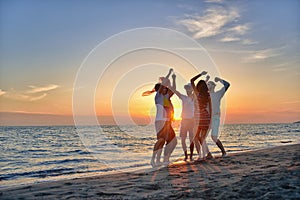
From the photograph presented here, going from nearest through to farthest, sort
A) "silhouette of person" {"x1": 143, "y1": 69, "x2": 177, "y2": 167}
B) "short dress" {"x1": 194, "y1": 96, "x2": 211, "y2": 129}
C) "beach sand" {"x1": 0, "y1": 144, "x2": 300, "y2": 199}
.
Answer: "beach sand" {"x1": 0, "y1": 144, "x2": 300, "y2": 199}
"silhouette of person" {"x1": 143, "y1": 69, "x2": 177, "y2": 167}
"short dress" {"x1": 194, "y1": 96, "x2": 211, "y2": 129}

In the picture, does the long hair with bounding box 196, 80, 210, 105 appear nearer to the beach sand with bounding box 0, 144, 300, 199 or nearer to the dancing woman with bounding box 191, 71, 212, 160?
the dancing woman with bounding box 191, 71, 212, 160

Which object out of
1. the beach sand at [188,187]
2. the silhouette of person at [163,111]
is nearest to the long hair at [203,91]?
the silhouette of person at [163,111]

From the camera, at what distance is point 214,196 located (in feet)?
14.4

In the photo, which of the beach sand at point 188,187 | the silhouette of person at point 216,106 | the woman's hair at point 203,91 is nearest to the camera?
the beach sand at point 188,187

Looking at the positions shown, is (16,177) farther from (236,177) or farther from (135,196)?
(236,177)

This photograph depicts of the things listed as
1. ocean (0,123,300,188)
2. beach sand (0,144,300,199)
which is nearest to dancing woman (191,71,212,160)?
ocean (0,123,300,188)

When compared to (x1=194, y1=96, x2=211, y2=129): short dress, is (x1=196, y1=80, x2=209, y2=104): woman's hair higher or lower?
higher

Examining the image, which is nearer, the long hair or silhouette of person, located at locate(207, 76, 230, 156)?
the long hair

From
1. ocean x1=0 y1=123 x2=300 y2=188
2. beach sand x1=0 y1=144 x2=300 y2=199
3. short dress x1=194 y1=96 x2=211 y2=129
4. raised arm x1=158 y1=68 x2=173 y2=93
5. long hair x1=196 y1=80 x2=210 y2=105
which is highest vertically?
raised arm x1=158 y1=68 x2=173 y2=93

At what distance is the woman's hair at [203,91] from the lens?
8867 millimetres

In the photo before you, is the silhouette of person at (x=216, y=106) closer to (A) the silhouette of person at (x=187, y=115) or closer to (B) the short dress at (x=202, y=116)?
(B) the short dress at (x=202, y=116)

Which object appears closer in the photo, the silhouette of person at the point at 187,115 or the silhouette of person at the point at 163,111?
the silhouette of person at the point at 163,111

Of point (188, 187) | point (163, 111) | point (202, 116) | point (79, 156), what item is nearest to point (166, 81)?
point (163, 111)

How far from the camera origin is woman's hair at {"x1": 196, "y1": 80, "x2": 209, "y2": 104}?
8867 mm
